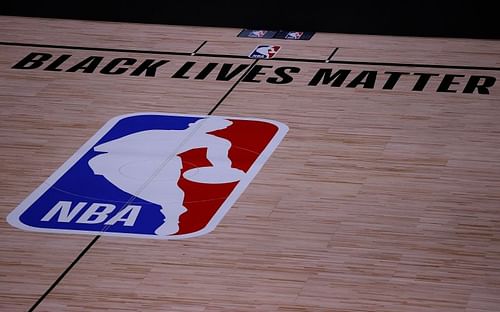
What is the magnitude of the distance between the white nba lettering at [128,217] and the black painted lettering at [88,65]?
147 centimetres

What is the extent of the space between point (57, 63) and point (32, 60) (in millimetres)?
140

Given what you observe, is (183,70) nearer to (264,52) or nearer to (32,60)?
(264,52)

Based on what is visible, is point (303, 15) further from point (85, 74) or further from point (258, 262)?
point (258, 262)

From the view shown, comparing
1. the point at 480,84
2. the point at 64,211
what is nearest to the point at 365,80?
the point at 480,84

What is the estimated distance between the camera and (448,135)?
446 centimetres

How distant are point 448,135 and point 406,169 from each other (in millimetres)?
373

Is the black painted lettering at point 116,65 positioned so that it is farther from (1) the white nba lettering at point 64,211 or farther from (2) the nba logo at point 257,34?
(1) the white nba lettering at point 64,211

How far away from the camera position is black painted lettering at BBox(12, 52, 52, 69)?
17.6ft

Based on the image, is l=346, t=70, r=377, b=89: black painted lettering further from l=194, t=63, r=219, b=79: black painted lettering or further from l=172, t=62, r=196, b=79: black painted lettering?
l=172, t=62, r=196, b=79: black painted lettering

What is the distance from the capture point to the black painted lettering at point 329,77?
5.05 meters

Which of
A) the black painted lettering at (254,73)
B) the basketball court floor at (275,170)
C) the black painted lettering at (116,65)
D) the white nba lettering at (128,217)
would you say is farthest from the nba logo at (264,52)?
the white nba lettering at (128,217)

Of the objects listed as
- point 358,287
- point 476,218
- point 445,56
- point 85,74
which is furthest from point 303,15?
point 358,287

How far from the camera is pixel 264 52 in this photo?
17.9 feet

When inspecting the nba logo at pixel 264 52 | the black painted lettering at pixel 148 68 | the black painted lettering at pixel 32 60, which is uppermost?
the nba logo at pixel 264 52
